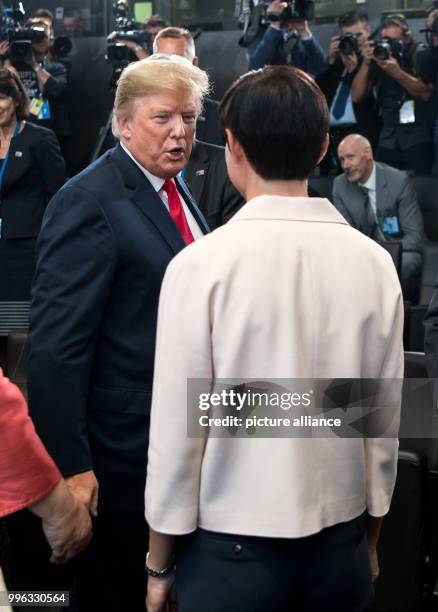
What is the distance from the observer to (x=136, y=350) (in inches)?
71.6

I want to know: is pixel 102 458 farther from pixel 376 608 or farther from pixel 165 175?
pixel 376 608

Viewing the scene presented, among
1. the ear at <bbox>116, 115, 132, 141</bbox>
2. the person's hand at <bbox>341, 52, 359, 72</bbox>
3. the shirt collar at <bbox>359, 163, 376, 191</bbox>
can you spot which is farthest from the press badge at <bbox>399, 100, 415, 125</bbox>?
the ear at <bbox>116, 115, 132, 141</bbox>

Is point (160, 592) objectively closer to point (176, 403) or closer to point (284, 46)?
point (176, 403)

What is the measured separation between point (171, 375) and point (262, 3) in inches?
224

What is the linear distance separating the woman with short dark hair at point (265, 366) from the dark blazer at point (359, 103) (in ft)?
17.7

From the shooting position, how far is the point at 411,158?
21.8 feet

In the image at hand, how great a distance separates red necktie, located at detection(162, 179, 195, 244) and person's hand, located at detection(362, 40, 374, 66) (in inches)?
190

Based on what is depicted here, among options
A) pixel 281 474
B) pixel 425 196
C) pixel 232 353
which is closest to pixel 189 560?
pixel 281 474

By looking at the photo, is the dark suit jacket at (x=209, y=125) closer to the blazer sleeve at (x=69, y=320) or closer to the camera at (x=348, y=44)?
the blazer sleeve at (x=69, y=320)

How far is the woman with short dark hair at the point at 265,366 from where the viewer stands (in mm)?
1381

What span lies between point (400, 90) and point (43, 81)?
106 inches

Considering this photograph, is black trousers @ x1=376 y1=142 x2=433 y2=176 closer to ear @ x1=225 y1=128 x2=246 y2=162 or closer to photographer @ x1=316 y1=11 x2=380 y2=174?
photographer @ x1=316 y1=11 x2=380 y2=174

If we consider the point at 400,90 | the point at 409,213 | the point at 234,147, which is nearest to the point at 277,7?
the point at 400,90

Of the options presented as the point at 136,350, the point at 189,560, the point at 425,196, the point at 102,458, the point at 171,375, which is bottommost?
the point at 425,196
